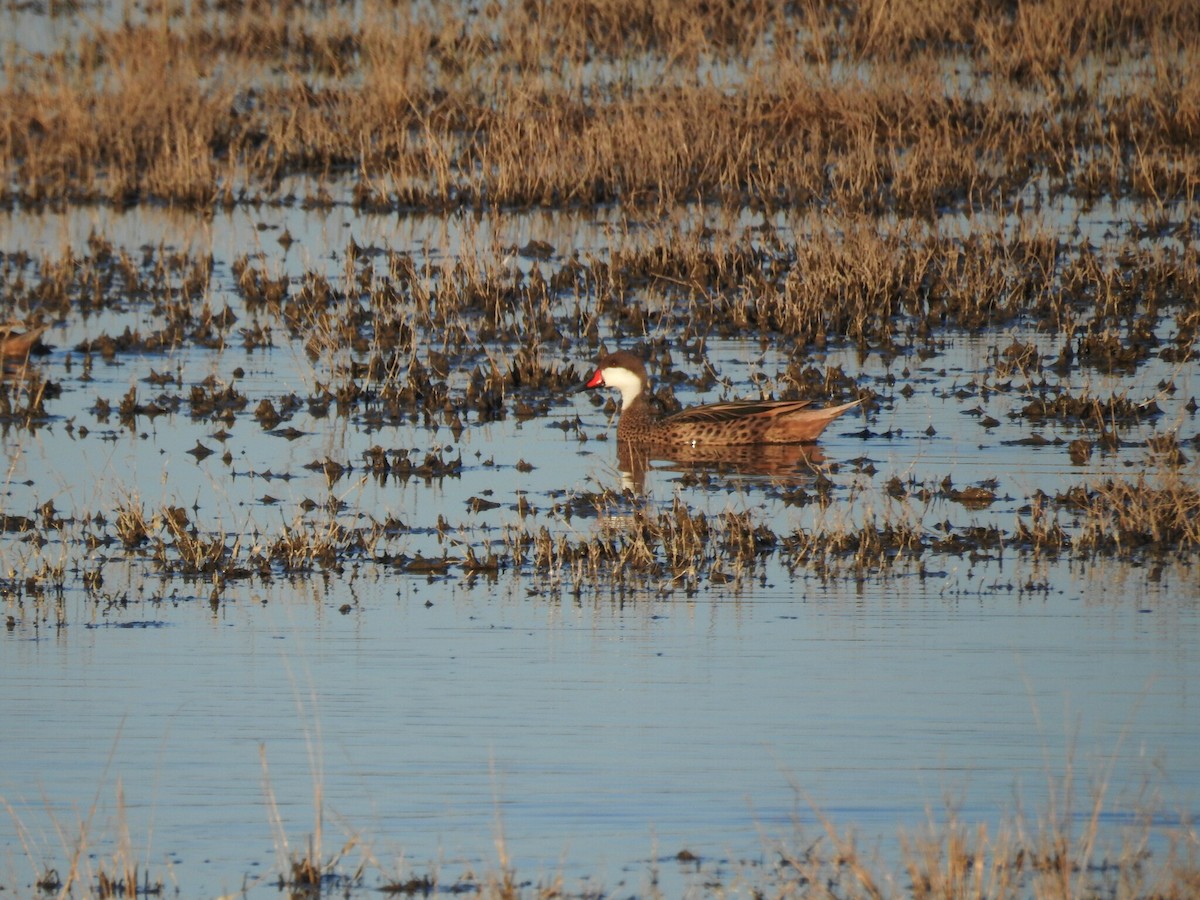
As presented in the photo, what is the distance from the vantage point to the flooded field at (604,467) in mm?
6625

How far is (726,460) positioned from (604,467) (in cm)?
78

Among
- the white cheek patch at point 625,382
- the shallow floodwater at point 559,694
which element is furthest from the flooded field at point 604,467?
the white cheek patch at point 625,382

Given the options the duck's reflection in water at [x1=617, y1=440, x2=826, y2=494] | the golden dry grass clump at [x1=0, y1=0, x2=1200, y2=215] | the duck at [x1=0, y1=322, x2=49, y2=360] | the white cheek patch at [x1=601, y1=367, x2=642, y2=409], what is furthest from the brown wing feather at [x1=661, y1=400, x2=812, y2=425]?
the golden dry grass clump at [x1=0, y1=0, x2=1200, y2=215]

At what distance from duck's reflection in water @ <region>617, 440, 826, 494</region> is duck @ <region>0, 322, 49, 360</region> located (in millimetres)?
4339

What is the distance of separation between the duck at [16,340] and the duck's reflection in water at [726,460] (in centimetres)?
434

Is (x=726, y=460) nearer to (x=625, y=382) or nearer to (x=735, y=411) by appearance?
(x=735, y=411)

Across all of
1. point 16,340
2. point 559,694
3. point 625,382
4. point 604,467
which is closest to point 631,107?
point 16,340

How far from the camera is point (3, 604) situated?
927 centimetres

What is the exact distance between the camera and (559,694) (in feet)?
25.6

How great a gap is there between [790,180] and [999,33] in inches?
218

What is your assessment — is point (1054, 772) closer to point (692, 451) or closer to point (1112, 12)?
point (692, 451)

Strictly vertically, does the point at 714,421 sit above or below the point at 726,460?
above

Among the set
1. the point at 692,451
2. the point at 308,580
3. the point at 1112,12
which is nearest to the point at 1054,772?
the point at 308,580

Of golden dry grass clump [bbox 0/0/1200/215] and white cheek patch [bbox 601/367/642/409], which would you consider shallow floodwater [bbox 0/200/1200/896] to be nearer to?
white cheek patch [bbox 601/367/642/409]
